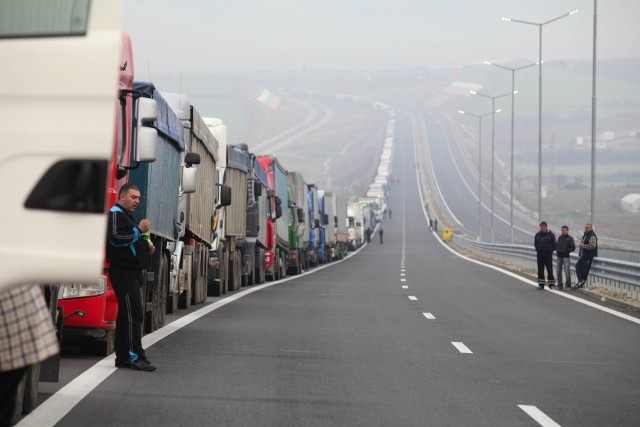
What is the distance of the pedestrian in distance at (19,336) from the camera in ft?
16.4

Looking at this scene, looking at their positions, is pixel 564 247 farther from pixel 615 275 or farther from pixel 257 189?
pixel 257 189

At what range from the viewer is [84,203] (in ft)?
14.4

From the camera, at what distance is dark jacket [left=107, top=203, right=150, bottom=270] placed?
466 inches

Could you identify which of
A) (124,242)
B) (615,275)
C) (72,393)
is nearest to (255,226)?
(615,275)

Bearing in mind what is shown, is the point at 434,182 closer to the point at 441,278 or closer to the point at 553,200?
the point at 553,200

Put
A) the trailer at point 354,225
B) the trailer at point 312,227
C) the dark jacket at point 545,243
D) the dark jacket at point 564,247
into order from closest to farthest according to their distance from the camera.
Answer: the dark jacket at point 545,243, the dark jacket at point 564,247, the trailer at point 312,227, the trailer at point 354,225

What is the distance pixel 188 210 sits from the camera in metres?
21.1

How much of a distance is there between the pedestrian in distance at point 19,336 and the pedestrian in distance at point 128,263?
21.5 ft

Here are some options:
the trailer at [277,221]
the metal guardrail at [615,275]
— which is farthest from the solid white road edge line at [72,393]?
the trailer at [277,221]

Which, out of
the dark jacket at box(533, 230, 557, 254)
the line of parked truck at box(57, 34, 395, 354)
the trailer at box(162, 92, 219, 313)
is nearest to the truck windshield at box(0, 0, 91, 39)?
the line of parked truck at box(57, 34, 395, 354)

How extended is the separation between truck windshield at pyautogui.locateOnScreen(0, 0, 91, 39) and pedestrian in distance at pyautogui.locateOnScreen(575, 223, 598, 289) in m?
28.1

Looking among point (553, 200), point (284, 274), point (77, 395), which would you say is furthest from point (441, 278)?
point (553, 200)

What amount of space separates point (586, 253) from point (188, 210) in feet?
47.3

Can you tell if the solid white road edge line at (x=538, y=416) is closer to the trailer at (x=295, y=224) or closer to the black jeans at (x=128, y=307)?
the black jeans at (x=128, y=307)
